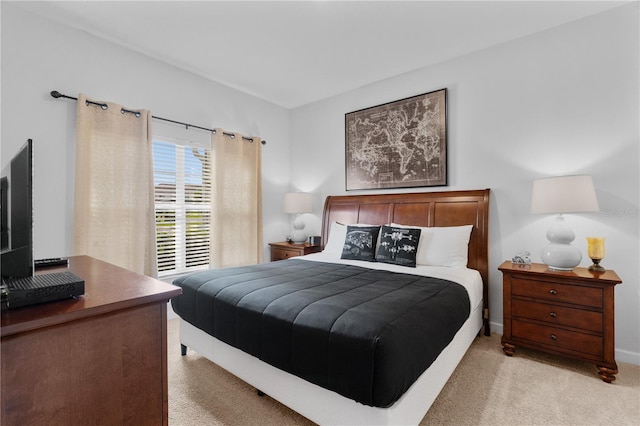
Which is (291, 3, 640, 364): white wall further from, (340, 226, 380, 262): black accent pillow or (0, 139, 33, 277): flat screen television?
(0, 139, 33, 277): flat screen television

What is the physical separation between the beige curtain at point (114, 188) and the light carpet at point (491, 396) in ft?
3.98

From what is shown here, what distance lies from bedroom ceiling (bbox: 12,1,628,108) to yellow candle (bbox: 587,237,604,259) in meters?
1.85

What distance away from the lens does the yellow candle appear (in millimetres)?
2330

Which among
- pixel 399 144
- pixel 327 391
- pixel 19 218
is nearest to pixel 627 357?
pixel 327 391

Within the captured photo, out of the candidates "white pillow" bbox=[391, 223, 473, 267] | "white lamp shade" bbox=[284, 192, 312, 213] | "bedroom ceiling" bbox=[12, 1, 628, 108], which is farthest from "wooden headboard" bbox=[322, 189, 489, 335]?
"bedroom ceiling" bbox=[12, 1, 628, 108]

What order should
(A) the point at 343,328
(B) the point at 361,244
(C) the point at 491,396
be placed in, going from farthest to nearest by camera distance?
(B) the point at 361,244 < (C) the point at 491,396 < (A) the point at 343,328

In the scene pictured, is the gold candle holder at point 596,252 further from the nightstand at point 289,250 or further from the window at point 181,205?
the window at point 181,205

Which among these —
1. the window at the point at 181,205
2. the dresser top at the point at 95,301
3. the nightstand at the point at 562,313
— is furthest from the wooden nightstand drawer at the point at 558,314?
the window at the point at 181,205

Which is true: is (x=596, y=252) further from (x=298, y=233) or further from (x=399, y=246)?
(x=298, y=233)

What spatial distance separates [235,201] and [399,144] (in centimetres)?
216

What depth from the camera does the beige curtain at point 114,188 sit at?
267 cm

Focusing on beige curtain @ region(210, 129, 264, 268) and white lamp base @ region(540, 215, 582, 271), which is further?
beige curtain @ region(210, 129, 264, 268)

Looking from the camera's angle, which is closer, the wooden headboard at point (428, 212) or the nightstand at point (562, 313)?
A: the nightstand at point (562, 313)

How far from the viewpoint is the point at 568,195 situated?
226cm
